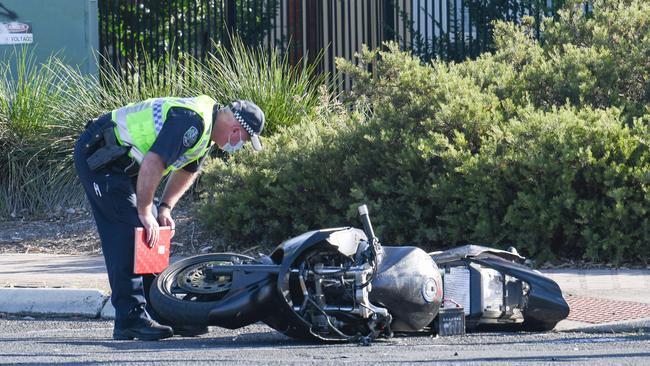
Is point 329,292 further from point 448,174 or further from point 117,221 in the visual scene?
point 448,174

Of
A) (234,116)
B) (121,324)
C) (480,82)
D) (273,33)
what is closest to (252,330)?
(121,324)

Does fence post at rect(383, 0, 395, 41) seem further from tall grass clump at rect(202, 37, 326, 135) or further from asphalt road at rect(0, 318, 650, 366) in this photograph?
asphalt road at rect(0, 318, 650, 366)

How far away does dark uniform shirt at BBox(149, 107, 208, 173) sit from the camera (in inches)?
266

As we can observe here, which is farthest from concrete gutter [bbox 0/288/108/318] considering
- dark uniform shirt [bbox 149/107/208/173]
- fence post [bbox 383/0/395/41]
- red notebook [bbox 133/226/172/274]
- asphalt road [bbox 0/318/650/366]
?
fence post [bbox 383/0/395/41]

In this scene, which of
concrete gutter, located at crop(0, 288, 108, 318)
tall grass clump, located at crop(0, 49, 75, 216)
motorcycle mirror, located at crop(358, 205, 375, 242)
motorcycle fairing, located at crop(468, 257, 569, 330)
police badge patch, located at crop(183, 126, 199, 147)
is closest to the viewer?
motorcycle mirror, located at crop(358, 205, 375, 242)

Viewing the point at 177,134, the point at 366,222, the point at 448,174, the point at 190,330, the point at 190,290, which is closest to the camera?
the point at 366,222

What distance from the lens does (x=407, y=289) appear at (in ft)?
21.9

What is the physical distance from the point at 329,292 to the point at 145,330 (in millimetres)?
1167

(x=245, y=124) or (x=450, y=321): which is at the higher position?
(x=245, y=124)

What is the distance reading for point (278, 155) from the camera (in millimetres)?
10961

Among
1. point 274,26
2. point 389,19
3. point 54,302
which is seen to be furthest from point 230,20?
point 54,302

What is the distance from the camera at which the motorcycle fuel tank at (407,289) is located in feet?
21.8

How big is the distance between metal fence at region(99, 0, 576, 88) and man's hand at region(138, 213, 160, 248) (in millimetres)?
8458

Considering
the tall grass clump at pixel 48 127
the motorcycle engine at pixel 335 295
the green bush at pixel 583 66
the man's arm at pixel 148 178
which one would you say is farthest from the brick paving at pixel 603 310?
the tall grass clump at pixel 48 127
